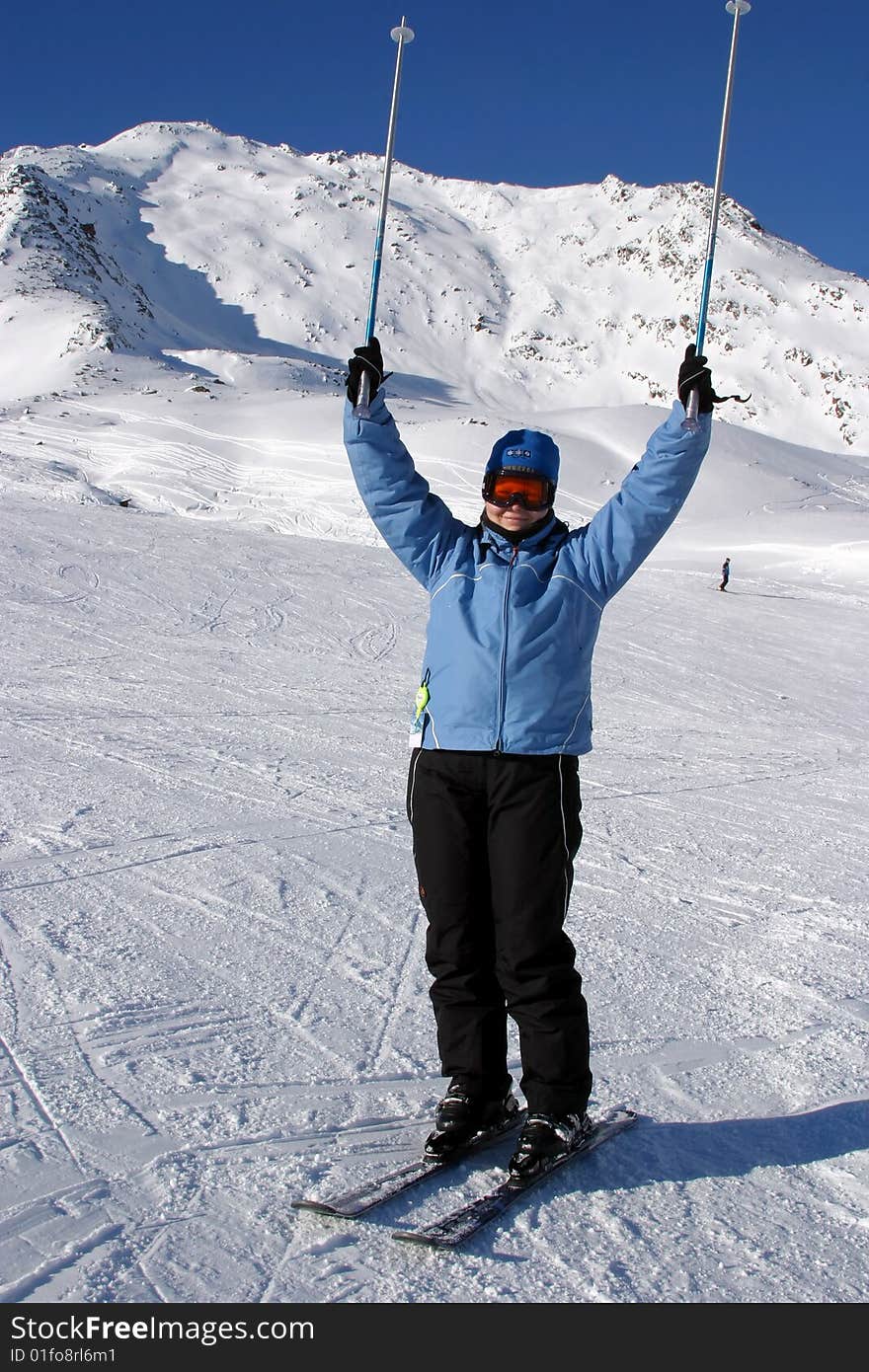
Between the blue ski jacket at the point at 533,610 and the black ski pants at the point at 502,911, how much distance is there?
9 cm

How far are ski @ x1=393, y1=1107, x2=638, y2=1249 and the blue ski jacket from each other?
1.05 metres

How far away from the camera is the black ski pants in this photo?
2.88 metres

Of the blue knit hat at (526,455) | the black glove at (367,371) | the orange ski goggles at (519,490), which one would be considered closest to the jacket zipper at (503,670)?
the orange ski goggles at (519,490)

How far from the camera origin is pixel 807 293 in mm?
167125

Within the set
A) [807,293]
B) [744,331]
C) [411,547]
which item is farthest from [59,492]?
[807,293]

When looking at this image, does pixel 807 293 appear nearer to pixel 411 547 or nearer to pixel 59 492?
pixel 59 492

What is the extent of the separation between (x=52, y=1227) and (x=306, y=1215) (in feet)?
1.85

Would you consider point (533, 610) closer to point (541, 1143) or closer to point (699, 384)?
point (699, 384)

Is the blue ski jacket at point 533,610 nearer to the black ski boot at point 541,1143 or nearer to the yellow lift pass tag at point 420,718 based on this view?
the yellow lift pass tag at point 420,718

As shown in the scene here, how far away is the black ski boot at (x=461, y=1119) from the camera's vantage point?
2.92 m

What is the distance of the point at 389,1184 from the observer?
2.75 m

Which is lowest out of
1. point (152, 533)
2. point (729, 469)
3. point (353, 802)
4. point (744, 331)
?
point (353, 802)

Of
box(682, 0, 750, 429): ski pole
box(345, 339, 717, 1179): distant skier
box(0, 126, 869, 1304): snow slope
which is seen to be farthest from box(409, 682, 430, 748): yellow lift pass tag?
box(682, 0, 750, 429): ski pole
